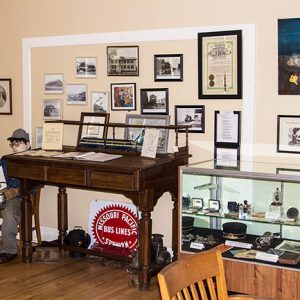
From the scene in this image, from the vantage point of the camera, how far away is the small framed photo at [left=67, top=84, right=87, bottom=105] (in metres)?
5.76

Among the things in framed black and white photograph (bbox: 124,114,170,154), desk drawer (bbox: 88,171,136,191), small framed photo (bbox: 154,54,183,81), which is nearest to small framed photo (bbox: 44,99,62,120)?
framed black and white photograph (bbox: 124,114,170,154)

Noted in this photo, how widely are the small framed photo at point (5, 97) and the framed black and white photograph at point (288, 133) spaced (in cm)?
295

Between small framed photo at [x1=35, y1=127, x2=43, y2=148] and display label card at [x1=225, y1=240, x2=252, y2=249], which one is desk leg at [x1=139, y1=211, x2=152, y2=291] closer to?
display label card at [x1=225, y1=240, x2=252, y2=249]

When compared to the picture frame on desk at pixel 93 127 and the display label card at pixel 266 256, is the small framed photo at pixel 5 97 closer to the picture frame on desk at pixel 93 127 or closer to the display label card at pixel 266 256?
the picture frame on desk at pixel 93 127

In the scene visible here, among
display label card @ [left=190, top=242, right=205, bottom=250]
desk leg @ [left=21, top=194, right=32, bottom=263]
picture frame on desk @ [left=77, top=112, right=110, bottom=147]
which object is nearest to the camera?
display label card @ [left=190, top=242, right=205, bottom=250]

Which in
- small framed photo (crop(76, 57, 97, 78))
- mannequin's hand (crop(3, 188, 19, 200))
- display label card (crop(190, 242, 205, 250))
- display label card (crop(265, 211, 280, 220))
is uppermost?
small framed photo (crop(76, 57, 97, 78))

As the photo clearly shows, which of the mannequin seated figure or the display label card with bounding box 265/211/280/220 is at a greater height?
the display label card with bounding box 265/211/280/220

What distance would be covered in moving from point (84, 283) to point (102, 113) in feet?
5.15

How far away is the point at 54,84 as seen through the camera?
5.95m

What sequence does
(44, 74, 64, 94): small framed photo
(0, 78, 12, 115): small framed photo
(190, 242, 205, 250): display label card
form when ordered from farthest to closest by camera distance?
(0, 78, 12, 115): small framed photo
(44, 74, 64, 94): small framed photo
(190, 242, 205, 250): display label card

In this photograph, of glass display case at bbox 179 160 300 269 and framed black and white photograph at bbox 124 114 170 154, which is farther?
framed black and white photograph at bbox 124 114 170 154

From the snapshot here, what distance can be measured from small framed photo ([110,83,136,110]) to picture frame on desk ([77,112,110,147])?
148 mm

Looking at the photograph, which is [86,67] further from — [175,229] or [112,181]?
[175,229]

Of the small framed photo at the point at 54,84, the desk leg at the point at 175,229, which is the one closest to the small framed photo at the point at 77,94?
the small framed photo at the point at 54,84
